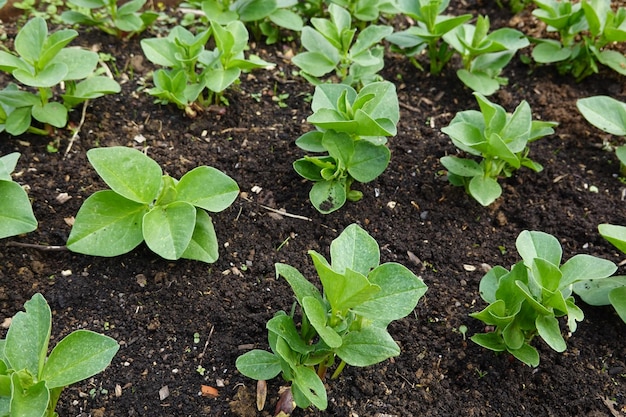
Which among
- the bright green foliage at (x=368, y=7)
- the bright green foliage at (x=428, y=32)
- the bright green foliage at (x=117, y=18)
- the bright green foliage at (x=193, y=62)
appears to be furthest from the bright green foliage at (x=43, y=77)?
the bright green foliage at (x=428, y=32)

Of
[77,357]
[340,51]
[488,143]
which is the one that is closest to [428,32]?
[340,51]

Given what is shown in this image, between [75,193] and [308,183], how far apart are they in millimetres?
840

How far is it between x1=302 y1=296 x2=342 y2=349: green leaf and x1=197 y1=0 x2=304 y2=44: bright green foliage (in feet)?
5.31

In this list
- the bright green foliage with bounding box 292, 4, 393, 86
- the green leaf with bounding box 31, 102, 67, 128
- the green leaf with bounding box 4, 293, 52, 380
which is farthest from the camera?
the bright green foliage with bounding box 292, 4, 393, 86

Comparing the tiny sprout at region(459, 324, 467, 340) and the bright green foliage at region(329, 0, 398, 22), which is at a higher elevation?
the bright green foliage at region(329, 0, 398, 22)

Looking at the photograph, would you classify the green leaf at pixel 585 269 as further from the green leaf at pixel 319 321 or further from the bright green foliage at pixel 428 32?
the bright green foliage at pixel 428 32

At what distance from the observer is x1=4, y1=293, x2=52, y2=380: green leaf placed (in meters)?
1.61

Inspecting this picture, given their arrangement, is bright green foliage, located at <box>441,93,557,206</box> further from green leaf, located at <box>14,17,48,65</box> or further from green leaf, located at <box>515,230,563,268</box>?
green leaf, located at <box>14,17,48,65</box>

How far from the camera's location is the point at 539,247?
1981mm

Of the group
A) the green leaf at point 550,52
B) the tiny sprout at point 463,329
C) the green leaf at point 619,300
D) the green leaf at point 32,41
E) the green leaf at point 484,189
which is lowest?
the tiny sprout at point 463,329

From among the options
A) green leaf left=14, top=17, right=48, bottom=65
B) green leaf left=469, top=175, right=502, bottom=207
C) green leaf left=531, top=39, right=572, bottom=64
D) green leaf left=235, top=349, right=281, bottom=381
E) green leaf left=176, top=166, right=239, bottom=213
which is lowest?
green leaf left=235, top=349, right=281, bottom=381

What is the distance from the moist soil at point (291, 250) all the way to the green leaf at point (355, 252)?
0.39 metres

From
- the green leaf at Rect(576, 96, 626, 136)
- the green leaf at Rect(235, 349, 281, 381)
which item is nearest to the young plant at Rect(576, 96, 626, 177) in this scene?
the green leaf at Rect(576, 96, 626, 136)

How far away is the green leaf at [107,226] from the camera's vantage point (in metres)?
1.97
